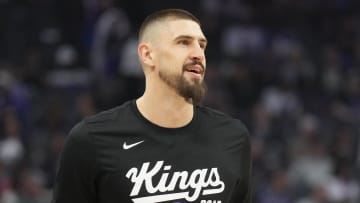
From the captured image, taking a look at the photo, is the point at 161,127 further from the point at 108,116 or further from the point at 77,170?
the point at 77,170

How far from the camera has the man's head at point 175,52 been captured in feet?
12.1

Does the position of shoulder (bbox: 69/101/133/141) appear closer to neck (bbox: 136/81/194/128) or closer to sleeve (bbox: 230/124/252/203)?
neck (bbox: 136/81/194/128)

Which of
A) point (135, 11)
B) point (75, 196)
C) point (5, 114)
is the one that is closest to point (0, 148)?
point (5, 114)

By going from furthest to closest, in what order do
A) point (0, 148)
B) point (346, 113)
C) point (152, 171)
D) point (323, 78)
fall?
point (323, 78)
point (346, 113)
point (0, 148)
point (152, 171)

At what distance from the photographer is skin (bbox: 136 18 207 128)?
147 inches

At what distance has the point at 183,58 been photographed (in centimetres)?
371

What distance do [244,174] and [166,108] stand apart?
1.55 ft

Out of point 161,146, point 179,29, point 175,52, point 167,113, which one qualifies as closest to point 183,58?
point 175,52

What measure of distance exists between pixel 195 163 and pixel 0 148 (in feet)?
25.0

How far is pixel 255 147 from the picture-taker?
11211 mm

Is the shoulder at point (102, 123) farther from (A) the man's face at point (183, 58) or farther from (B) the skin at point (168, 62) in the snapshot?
(A) the man's face at point (183, 58)

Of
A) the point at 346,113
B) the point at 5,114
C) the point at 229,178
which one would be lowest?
the point at 346,113

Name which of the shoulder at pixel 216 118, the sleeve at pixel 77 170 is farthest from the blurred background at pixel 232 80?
the sleeve at pixel 77 170

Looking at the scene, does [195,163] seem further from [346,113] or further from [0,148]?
[346,113]
